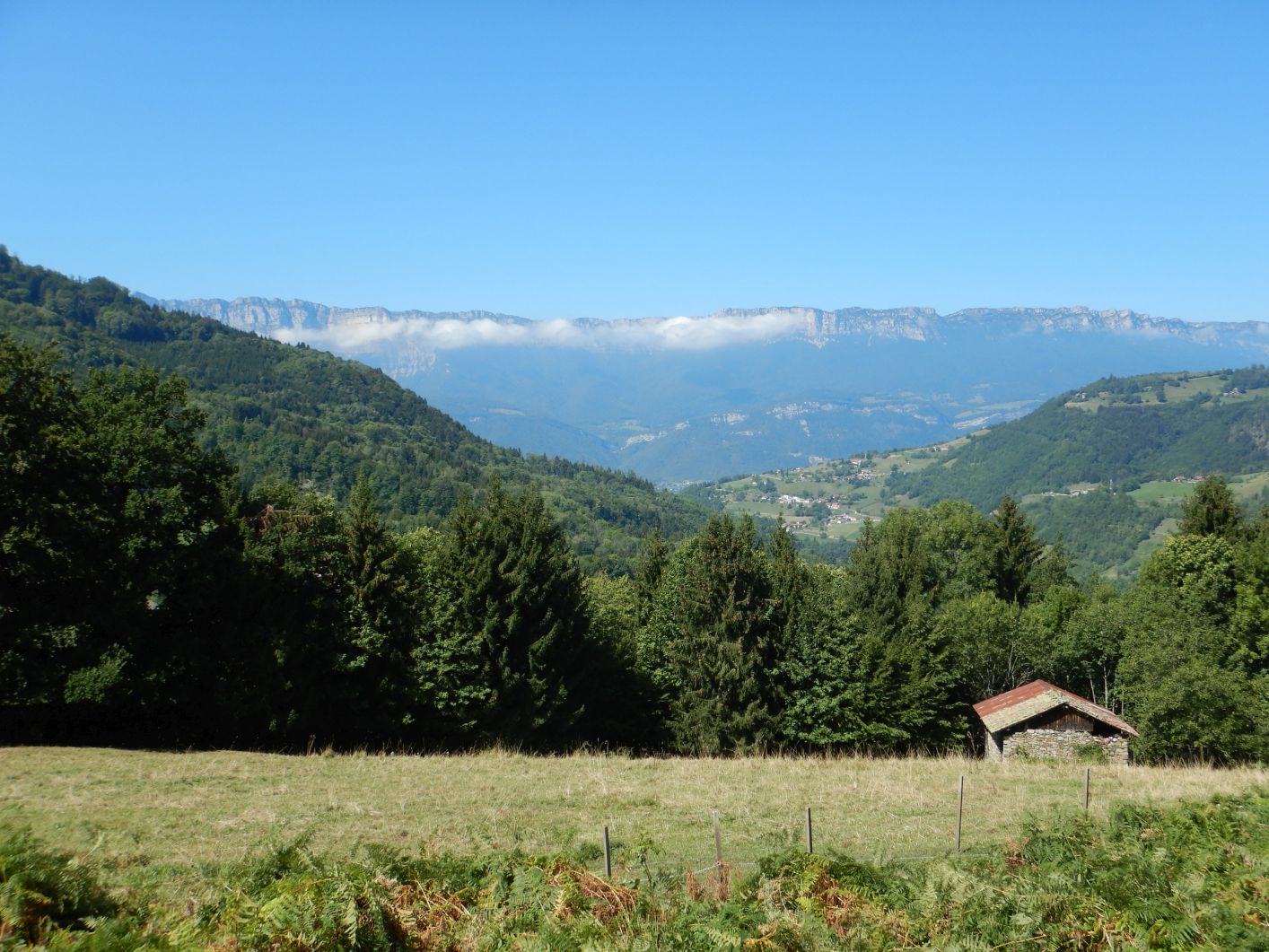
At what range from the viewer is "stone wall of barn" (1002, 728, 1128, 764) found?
28.6m

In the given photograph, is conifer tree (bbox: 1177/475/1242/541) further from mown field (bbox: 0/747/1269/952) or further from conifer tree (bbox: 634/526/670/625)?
mown field (bbox: 0/747/1269/952)

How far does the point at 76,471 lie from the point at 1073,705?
3135cm

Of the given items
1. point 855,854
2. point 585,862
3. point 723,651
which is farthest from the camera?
point 723,651

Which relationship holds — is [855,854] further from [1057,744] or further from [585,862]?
[1057,744]

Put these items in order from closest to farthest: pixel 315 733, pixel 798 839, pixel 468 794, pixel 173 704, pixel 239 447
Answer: pixel 798 839, pixel 468 794, pixel 173 704, pixel 315 733, pixel 239 447

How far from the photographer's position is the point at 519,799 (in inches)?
672

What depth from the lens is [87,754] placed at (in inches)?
759

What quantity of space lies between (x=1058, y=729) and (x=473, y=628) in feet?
68.1

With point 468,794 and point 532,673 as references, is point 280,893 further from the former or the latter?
point 532,673

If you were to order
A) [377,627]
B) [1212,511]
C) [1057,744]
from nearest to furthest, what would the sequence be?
[377,627] < [1057,744] < [1212,511]

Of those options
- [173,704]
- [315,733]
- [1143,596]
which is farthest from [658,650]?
[1143,596]

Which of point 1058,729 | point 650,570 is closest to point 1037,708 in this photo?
point 1058,729

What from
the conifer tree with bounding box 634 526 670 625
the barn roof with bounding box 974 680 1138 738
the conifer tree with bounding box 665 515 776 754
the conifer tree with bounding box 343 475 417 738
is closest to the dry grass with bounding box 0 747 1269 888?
the barn roof with bounding box 974 680 1138 738

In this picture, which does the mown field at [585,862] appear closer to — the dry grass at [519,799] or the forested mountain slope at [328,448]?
the dry grass at [519,799]
